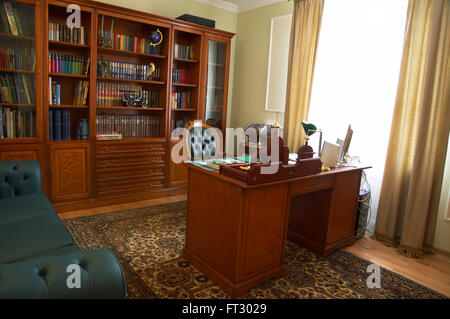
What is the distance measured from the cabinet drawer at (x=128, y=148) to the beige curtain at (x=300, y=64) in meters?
1.65

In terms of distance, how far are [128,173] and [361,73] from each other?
115 inches

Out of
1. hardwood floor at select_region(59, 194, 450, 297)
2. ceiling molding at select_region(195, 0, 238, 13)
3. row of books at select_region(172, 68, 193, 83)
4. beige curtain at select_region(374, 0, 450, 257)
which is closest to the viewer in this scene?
hardwood floor at select_region(59, 194, 450, 297)

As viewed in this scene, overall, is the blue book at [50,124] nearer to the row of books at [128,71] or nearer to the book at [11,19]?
the row of books at [128,71]

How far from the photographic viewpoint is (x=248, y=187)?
199 centimetres

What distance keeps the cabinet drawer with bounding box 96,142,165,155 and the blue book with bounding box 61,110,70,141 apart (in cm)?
34

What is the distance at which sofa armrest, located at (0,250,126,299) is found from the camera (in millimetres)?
978

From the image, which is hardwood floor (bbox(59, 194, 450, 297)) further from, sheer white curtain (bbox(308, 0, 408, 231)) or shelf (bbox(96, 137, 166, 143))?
shelf (bbox(96, 137, 166, 143))

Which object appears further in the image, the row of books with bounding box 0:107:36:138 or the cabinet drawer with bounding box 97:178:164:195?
the cabinet drawer with bounding box 97:178:164:195

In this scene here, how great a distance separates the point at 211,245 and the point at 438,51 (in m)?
2.55

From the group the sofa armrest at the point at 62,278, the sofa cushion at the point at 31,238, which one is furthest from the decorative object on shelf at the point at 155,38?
the sofa armrest at the point at 62,278

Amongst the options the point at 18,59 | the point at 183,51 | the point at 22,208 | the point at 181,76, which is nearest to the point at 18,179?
the point at 22,208

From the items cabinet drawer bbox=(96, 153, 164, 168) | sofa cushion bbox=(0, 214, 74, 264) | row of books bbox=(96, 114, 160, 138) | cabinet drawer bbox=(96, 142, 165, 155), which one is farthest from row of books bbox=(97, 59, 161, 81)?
sofa cushion bbox=(0, 214, 74, 264)

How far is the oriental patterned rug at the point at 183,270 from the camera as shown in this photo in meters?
2.20
